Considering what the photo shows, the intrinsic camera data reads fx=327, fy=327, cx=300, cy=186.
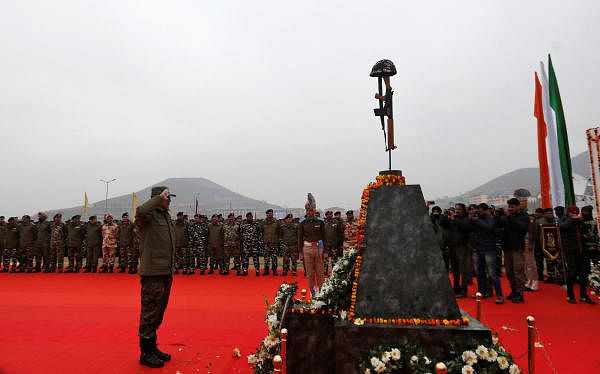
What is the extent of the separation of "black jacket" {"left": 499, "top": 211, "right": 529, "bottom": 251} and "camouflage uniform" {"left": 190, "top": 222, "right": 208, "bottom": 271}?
8.56m

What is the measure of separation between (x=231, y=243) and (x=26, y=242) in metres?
7.34

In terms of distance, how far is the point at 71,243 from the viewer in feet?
36.9

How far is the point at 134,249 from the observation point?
11.2 meters

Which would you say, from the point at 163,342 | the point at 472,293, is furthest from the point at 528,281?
the point at 163,342

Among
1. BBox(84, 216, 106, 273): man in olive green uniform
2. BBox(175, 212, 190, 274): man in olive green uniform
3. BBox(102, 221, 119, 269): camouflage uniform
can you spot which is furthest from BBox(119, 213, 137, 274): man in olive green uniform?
BBox(175, 212, 190, 274): man in olive green uniform

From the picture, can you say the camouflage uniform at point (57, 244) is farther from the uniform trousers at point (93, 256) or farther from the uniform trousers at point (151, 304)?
the uniform trousers at point (151, 304)

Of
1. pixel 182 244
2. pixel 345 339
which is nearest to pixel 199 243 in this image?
pixel 182 244

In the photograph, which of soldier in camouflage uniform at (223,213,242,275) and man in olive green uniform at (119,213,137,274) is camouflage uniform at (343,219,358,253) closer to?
soldier in camouflage uniform at (223,213,242,275)

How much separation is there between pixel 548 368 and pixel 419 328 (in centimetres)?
181

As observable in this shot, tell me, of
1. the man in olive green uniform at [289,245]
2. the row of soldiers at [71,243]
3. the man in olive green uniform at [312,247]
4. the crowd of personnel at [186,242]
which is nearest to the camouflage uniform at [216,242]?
the crowd of personnel at [186,242]

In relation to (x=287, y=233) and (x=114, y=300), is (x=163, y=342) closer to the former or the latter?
(x=114, y=300)

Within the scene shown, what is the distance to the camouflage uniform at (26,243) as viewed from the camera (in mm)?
11398

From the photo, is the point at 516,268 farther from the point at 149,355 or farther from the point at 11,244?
the point at 11,244

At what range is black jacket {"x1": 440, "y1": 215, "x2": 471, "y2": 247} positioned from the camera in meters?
7.05
